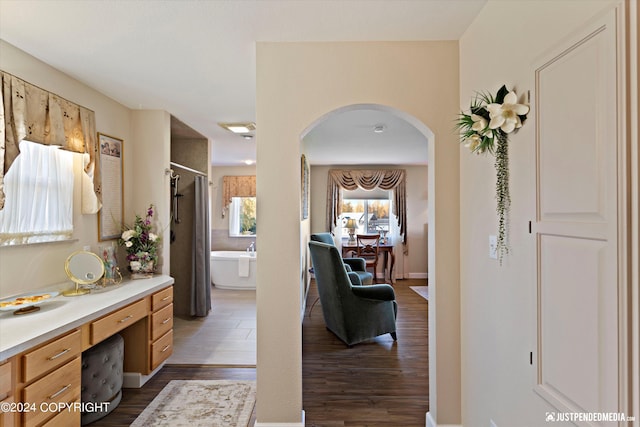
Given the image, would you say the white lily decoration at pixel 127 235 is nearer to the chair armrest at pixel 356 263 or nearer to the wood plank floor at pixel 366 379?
the wood plank floor at pixel 366 379

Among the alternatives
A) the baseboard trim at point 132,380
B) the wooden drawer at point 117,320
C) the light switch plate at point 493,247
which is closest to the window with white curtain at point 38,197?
the wooden drawer at point 117,320

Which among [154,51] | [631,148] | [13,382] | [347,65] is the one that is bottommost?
[13,382]

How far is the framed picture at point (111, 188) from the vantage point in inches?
110

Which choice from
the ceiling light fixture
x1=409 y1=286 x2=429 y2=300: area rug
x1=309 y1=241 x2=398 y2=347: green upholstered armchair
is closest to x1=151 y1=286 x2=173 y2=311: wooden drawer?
x1=309 y1=241 x2=398 y2=347: green upholstered armchair

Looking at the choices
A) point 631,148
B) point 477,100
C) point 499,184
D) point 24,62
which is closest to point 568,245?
point 631,148

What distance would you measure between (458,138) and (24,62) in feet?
9.41

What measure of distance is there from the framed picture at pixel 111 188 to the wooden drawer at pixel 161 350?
1.05m

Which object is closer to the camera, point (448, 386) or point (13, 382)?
point (13, 382)

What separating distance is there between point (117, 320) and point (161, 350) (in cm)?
79

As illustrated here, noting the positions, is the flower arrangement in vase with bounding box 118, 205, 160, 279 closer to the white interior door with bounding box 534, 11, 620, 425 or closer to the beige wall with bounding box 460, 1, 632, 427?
the beige wall with bounding box 460, 1, 632, 427

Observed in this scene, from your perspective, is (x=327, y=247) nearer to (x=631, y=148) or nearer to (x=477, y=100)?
(x=477, y=100)

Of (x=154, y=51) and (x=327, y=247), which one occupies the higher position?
(x=154, y=51)

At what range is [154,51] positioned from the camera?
208 centimetres

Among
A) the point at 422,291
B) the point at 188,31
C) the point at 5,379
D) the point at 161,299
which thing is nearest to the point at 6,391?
the point at 5,379
